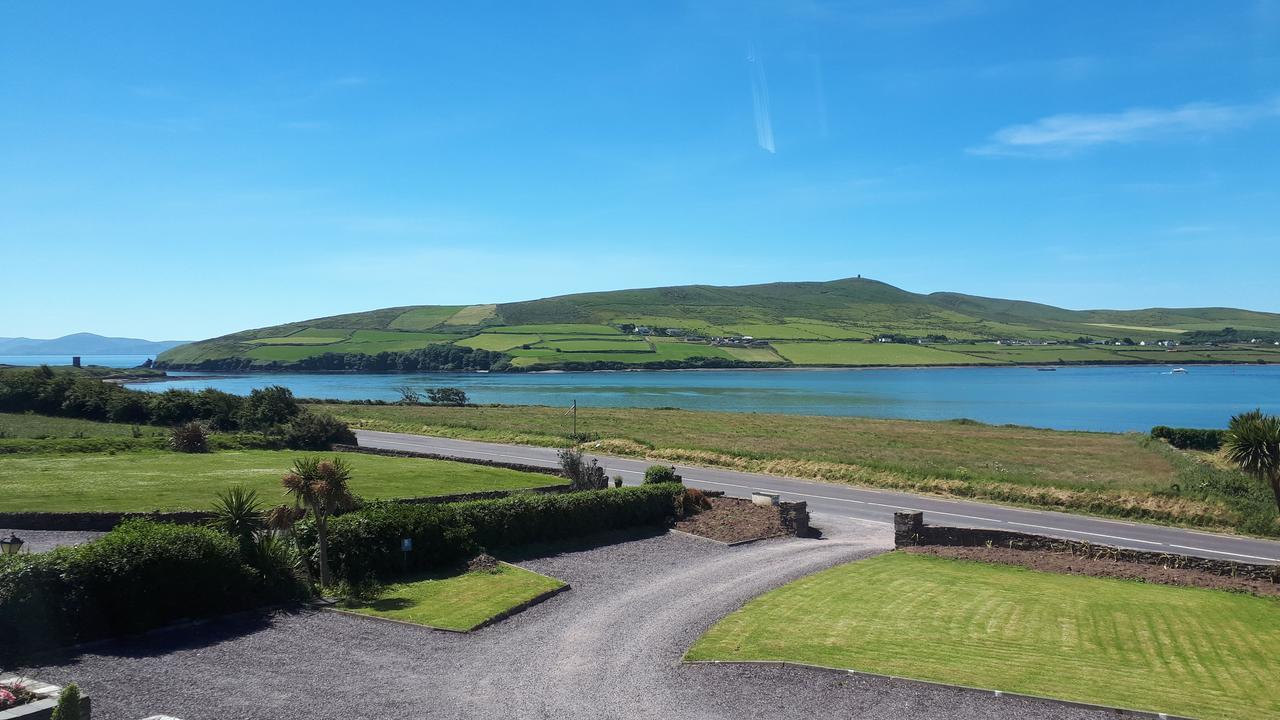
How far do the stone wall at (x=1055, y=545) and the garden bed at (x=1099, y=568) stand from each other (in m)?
0.16

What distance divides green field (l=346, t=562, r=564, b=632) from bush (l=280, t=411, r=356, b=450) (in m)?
29.3

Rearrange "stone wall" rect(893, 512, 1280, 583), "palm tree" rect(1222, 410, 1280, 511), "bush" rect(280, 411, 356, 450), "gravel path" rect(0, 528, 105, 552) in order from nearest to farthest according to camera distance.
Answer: "stone wall" rect(893, 512, 1280, 583) → "gravel path" rect(0, 528, 105, 552) → "palm tree" rect(1222, 410, 1280, 511) → "bush" rect(280, 411, 356, 450)

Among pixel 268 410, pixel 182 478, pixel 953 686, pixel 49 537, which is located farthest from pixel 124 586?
pixel 268 410

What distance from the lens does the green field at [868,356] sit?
593ft

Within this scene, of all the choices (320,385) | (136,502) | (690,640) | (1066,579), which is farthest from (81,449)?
(320,385)

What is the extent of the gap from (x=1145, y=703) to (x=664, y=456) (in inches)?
1339

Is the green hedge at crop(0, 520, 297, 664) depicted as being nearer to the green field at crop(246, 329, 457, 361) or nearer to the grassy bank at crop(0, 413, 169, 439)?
the grassy bank at crop(0, 413, 169, 439)

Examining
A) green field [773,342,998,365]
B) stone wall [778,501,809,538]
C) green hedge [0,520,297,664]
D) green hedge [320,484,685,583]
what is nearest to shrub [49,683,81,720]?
green hedge [0,520,297,664]

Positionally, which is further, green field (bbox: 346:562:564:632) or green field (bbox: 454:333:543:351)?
green field (bbox: 454:333:543:351)

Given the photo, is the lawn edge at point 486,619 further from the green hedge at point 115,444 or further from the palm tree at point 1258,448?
the green hedge at point 115,444

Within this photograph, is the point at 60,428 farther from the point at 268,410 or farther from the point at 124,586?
the point at 124,586

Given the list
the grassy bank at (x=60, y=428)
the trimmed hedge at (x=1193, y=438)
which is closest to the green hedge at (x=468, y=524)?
the grassy bank at (x=60, y=428)

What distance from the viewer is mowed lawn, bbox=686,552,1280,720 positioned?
12953mm

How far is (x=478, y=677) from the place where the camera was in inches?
524
